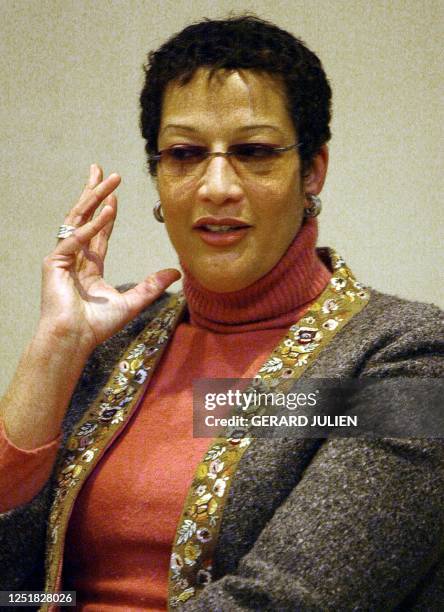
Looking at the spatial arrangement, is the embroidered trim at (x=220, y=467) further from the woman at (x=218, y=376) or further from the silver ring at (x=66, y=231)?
the silver ring at (x=66, y=231)

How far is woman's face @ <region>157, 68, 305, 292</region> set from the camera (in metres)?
1.00

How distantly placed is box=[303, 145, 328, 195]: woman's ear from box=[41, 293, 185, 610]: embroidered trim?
259mm

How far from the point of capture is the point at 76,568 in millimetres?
993

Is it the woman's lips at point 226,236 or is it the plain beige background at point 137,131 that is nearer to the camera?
the woman's lips at point 226,236

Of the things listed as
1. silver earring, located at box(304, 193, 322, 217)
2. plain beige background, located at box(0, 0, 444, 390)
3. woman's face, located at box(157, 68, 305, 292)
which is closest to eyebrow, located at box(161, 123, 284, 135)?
woman's face, located at box(157, 68, 305, 292)

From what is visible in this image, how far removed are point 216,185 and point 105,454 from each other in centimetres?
36

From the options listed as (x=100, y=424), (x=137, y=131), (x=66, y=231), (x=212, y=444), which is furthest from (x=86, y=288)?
(x=137, y=131)

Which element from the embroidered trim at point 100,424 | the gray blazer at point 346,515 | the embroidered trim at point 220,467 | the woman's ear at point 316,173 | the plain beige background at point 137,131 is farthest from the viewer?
the plain beige background at point 137,131

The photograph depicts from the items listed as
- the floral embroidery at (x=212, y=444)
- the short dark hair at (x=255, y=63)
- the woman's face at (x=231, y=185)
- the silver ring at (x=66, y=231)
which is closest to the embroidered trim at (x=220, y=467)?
the floral embroidery at (x=212, y=444)

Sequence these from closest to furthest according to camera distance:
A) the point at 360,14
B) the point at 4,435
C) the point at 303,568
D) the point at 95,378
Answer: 1. the point at 303,568
2. the point at 4,435
3. the point at 95,378
4. the point at 360,14

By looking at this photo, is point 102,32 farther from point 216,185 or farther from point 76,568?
point 76,568

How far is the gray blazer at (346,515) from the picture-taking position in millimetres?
775

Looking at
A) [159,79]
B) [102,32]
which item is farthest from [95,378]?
[102,32]

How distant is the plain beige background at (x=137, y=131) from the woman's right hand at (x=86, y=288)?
0.35 metres
